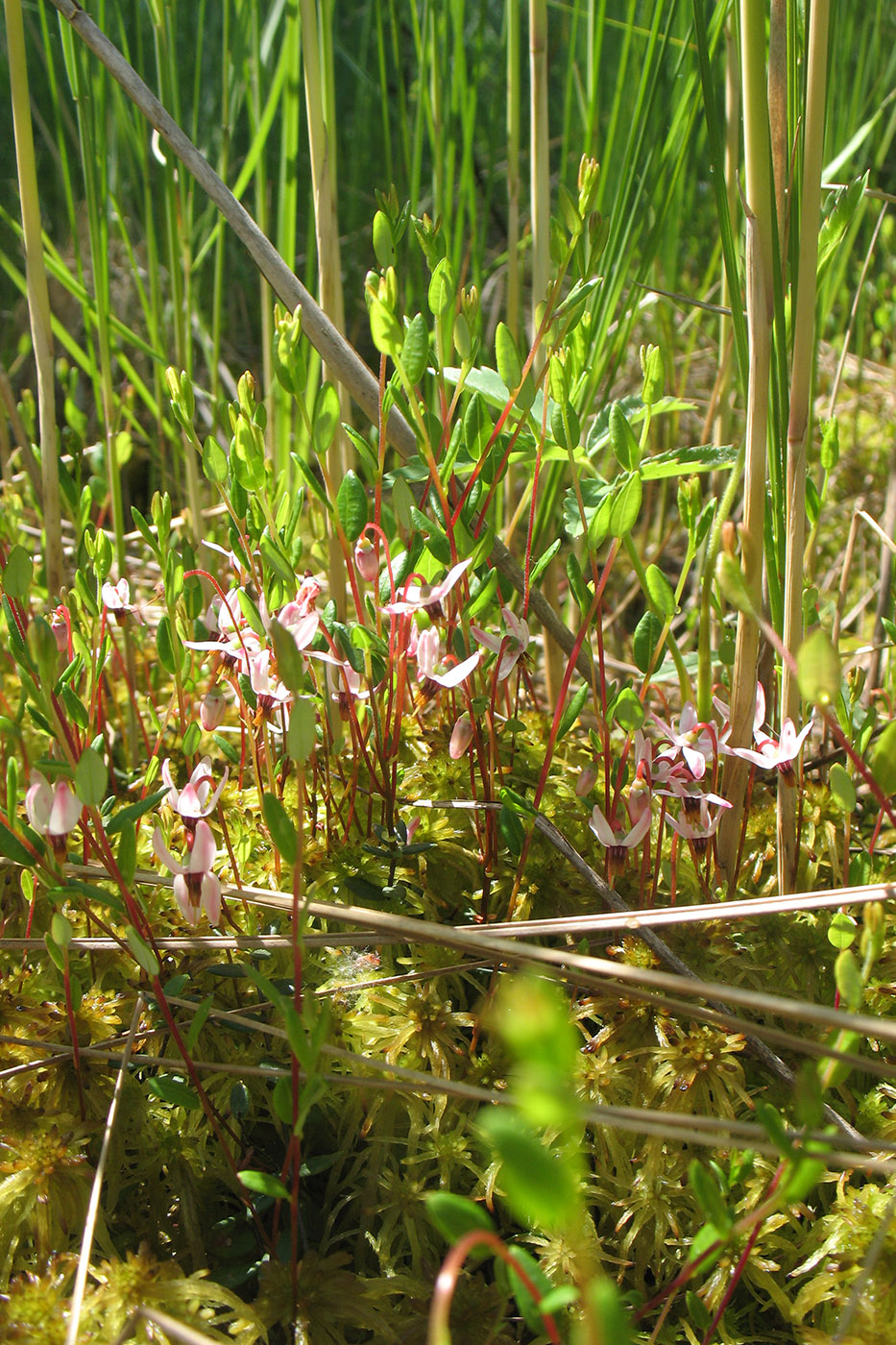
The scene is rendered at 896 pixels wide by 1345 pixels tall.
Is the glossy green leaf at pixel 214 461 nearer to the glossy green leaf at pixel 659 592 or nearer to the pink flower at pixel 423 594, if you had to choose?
the pink flower at pixel 423 594

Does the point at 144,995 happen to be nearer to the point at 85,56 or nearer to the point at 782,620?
the point at 782,620

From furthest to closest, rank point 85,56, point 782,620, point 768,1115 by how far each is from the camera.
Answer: point 85,56 < point 782,620 < point 768,1115

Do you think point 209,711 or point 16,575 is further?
point 209,711

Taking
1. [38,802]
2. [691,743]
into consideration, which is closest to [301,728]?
[38,802]

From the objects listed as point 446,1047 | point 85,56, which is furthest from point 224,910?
point 85,56

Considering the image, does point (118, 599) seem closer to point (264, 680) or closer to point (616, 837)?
point (264, 680)

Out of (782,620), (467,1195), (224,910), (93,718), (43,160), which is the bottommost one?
(467,1195)
